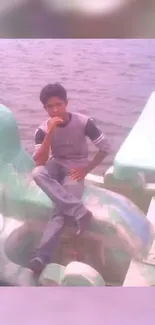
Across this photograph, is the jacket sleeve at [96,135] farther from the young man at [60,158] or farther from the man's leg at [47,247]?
the man's leg at [47,247]

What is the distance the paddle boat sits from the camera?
35.4 inches

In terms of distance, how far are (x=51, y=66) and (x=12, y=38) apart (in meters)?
0.08

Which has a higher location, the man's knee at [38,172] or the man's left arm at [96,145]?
Result: the man's left arm at [96,145]

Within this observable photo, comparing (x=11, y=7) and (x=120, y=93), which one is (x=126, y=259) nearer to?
(x=120, y=93)

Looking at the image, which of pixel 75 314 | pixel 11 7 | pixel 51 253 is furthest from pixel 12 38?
pixel 75 314

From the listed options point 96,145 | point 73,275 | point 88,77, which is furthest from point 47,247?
point 88,77

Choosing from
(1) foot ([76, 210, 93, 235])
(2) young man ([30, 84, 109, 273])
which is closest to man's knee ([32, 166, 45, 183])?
(2) young man ([30, 84, 109, 273])

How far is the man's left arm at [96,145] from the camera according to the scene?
90 centimetres

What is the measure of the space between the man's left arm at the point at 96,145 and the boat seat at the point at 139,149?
0.08 feet

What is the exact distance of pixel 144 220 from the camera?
2.95 ft

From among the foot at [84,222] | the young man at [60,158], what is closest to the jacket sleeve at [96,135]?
the young man at [60,158]

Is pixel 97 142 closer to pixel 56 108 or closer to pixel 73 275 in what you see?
pixel 56 108

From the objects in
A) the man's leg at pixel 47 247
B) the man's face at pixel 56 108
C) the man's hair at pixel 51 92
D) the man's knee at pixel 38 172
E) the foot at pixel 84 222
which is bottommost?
the man's leg at pixel 47 247

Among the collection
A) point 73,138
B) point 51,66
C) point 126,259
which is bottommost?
point 126,259
